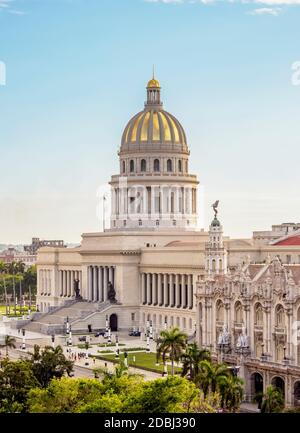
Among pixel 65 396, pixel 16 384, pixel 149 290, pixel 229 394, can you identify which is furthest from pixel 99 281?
pixel 65 396

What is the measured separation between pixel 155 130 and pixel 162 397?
10708 centimetres

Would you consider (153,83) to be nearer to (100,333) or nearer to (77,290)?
(77,290)

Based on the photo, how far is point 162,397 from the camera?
2418 inches

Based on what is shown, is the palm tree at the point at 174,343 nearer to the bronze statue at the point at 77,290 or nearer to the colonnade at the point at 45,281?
the bronze statue at the point at 77,290

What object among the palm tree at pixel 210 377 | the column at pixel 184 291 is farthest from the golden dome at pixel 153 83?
the palm tree at pixel 210 377

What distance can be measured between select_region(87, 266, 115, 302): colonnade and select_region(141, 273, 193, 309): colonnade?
653 cm

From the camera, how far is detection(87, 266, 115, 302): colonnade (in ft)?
518

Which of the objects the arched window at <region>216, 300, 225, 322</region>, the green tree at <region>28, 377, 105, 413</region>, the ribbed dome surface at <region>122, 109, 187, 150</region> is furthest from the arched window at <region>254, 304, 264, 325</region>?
the ribbed dome surface at <region>122, 109, 187, 150</region>

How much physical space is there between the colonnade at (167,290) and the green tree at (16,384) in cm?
5867

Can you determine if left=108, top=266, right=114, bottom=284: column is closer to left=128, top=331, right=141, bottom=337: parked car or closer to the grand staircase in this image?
the grand staircase

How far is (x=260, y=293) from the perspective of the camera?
92188 millimetres

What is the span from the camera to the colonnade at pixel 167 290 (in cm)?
14100
